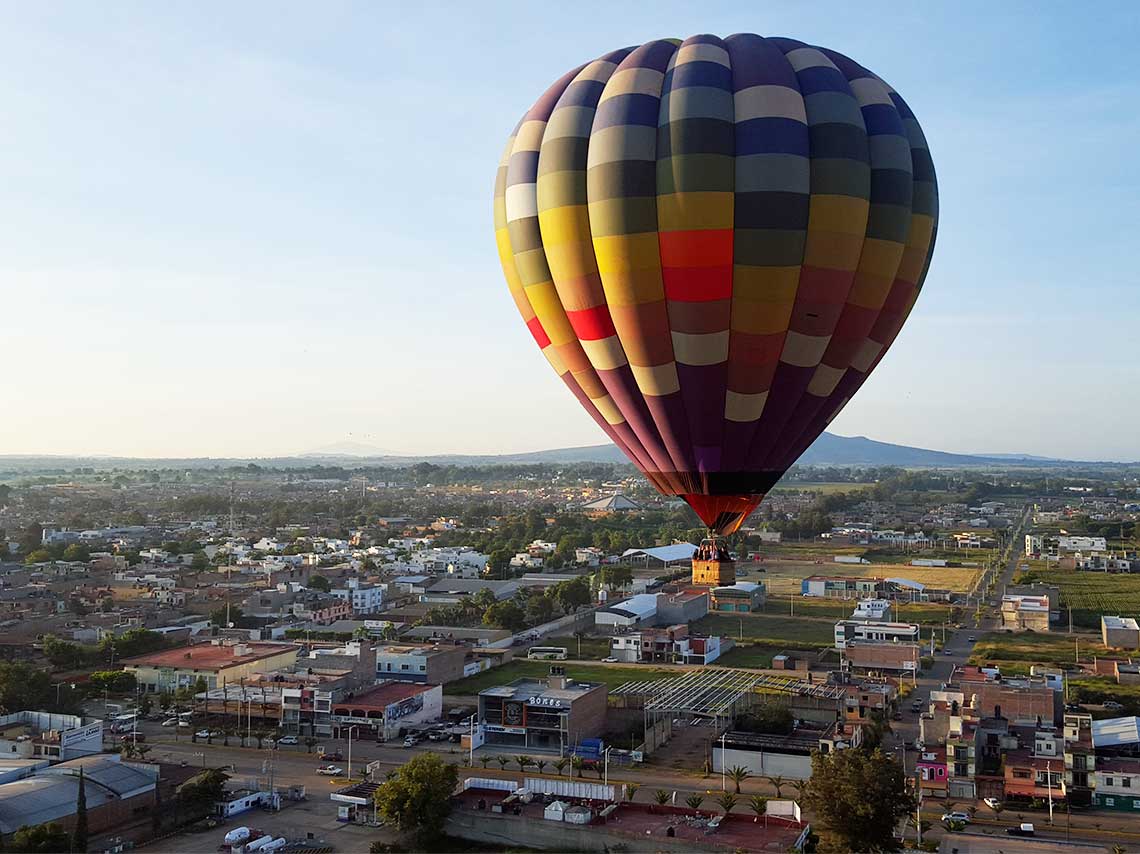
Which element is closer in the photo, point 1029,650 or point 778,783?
point 778,783

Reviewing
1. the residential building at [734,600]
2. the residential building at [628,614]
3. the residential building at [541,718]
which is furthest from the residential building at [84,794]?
the residential building at [734,600]

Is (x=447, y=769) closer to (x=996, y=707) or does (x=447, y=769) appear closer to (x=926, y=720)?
(x=926, y=720)

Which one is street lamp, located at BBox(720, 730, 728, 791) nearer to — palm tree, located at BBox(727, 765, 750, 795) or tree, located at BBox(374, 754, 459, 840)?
palm tree, located at BBox(727, 765, 750, 795)

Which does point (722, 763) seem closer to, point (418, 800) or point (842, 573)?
point (418, 800)

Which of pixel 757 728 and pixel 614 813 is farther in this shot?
pixel 757 728

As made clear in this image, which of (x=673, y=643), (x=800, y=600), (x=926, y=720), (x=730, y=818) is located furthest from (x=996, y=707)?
(x=800, y=600)

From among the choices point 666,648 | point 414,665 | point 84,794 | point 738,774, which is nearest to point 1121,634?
point 666,648

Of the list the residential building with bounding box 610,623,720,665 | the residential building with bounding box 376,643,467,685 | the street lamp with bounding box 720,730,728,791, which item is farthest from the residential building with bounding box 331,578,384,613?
the street lamp with bounding box 720,730,728,791
